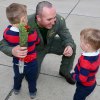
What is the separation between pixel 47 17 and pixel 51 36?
18.3 inches

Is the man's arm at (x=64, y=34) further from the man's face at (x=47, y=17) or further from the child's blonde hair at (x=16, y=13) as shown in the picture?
the child's blonde hair at (x=16, y=13)

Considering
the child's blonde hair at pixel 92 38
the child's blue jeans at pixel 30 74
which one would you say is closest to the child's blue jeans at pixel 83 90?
the child's blonde hair at pixel 92 38

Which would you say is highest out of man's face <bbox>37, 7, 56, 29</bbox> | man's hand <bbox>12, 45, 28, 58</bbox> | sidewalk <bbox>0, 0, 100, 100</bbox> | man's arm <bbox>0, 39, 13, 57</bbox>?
man's face <bbox>37, 7, 56, 29</bbox>

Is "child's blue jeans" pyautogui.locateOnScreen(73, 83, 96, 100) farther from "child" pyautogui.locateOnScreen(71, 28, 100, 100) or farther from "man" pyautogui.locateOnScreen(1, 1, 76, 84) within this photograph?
"man" pyautogui.locateOnScreen(1, 1, 76, 84)

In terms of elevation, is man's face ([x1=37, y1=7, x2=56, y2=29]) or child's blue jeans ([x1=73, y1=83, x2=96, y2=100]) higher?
man's face ([x1=37, y1=7, x2=56, y2=29])

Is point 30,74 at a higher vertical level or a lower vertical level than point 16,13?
lower

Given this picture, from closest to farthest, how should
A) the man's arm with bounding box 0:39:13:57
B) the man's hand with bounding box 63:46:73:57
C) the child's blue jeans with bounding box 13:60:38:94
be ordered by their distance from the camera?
the man's arm with bounding box 0:39:13:57
the child's blue jeans with bounding box 13:60:38:94
the man's hand with bounding box 63:46:73:57

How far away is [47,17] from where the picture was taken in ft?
10.3

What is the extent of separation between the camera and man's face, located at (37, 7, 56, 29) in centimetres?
314

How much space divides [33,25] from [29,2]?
3815mm

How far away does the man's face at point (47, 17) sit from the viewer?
314 centimetres

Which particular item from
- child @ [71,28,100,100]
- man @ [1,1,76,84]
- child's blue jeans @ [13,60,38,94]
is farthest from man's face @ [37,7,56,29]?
child @ [71,28,100,100]

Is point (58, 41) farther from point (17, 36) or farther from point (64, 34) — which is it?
point (17, 36)

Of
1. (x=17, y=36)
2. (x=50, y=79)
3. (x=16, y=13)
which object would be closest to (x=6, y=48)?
(x=17, y=36)
